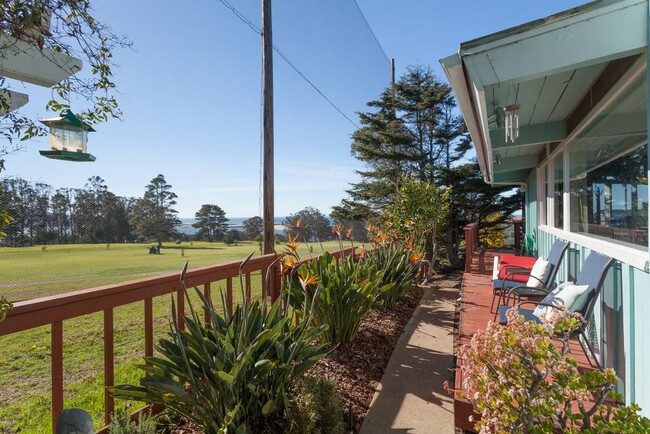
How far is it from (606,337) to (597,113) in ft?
5.82

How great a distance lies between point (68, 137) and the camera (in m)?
2.38

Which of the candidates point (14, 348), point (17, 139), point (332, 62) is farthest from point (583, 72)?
point (332, 62)

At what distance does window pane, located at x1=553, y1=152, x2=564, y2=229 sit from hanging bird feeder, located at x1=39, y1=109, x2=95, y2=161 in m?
5.07

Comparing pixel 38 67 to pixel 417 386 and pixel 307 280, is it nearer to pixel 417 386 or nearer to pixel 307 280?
pixel 307 280

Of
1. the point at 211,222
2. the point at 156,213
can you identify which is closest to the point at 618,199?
the point at 156,213

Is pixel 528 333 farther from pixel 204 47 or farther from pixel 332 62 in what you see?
pixel 332 62

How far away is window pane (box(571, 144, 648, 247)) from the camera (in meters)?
1.94

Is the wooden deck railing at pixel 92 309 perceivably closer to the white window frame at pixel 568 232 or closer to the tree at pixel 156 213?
the white window frame at pixel 568 232

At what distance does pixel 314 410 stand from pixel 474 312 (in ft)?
9.65

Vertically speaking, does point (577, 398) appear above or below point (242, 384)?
above

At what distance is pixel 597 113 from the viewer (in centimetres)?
291

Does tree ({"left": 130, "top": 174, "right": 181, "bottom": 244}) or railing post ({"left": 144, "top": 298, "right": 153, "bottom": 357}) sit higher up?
tree ({"left": 130, "top": 174, "right": 181, "bottom": 244})

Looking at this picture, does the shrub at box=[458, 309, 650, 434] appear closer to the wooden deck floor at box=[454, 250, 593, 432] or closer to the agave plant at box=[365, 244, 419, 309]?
the wooden deck floor at box=[454, 250, 593, 432]

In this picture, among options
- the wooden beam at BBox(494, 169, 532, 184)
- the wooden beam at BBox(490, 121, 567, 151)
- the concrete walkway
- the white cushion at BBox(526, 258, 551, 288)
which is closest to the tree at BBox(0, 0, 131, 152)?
the concrete walkway
